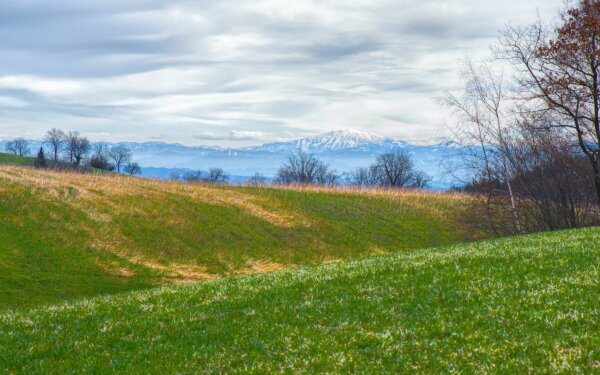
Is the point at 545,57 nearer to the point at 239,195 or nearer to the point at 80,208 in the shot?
the point at 239,195

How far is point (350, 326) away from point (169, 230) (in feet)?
115

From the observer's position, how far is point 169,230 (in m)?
45.2

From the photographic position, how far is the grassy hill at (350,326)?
10133 millimetres

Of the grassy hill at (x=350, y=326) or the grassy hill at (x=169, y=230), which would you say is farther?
the grassy hill at (x=169, y=230)

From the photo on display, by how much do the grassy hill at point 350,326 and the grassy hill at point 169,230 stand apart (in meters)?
14.3

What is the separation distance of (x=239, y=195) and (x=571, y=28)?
36.8 meters

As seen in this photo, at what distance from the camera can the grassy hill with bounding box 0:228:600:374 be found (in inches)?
399

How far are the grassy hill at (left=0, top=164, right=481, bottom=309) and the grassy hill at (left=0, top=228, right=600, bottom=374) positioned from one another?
14.3 metres

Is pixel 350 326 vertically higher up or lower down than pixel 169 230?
higher up

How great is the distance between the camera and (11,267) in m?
31.0

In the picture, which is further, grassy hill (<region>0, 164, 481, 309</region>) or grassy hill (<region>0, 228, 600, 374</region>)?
grassy hill (<region>0, 164, 481, 309</region>)

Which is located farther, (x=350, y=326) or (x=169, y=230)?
(x=169, y=230)

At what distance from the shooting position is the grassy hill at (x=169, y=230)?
33.2 m

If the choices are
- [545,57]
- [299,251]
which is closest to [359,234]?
[299,251]
